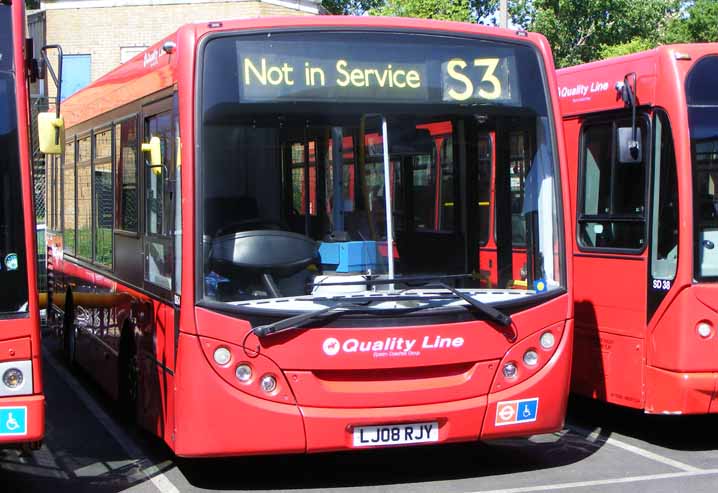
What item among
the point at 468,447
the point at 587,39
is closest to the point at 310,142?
the point at 468,447

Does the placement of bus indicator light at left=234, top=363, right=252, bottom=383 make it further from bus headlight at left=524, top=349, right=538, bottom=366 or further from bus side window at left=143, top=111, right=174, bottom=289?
bus headlight at left=524, top=349, right=538, bottom=366

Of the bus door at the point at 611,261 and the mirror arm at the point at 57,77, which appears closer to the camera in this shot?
the mirror arm at the point at 57,77

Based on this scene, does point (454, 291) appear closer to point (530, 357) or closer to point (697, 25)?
point (530, 357)

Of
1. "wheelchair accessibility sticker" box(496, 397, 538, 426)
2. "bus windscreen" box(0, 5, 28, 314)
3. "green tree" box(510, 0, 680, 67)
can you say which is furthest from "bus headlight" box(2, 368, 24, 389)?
"green tree" box(510, 0, 680, 67)

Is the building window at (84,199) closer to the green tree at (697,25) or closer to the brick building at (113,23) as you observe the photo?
the brick building at (113,23)

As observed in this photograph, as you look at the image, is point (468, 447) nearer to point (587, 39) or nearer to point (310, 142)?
point (310, 142)

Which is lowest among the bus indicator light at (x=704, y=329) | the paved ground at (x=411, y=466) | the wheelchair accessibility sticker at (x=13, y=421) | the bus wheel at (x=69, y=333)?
the paved ground at (x=411, y=466)

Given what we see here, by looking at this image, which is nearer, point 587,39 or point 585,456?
point 585,456

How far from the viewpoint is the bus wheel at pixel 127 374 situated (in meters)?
8.66

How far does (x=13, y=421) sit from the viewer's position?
230 inches

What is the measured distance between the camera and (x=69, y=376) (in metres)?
12.3

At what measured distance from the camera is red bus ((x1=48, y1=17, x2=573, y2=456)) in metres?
6.62

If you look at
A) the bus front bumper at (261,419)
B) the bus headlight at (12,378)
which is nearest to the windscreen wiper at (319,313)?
the bus front bumper at (261,419)

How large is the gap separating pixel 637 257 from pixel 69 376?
6718mm
